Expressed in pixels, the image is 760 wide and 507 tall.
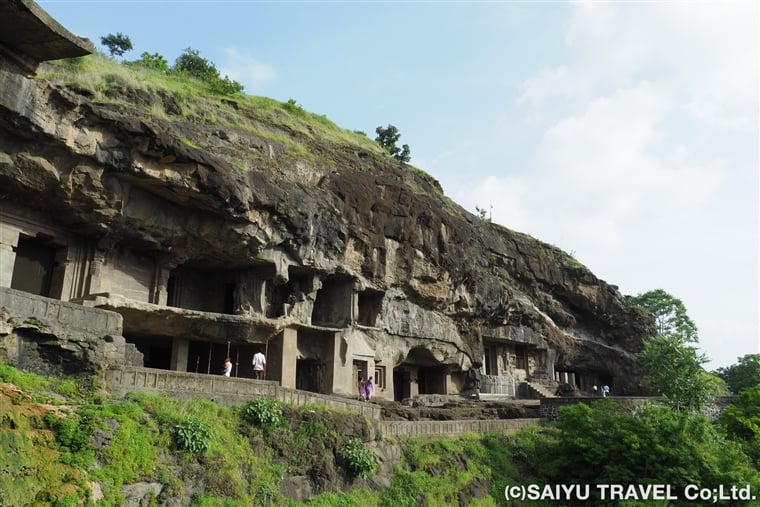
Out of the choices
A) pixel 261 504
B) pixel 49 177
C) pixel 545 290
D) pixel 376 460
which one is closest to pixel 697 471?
pixel 376 460

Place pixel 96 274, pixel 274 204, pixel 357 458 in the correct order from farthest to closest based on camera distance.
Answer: pixel 274 204 < pixel 96 274 < pixel 357 458

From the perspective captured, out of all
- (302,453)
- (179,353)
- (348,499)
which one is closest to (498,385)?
(179,353)

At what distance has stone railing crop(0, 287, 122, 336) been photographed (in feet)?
37.1

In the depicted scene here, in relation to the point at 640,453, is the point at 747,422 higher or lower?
higher

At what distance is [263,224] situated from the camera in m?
21.3

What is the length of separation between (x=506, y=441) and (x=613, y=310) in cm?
2336

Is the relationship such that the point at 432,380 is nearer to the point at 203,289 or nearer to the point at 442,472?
the point at 203,289

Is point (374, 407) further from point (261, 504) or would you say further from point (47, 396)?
point (47, 396)

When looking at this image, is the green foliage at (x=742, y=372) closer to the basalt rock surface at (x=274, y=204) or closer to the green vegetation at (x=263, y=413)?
the basalt rock surface at (x=274, y=204)

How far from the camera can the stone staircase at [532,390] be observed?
3259 cm

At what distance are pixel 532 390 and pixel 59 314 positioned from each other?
26.5 metres

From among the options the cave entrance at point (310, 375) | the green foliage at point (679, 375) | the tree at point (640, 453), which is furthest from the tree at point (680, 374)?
the cave entrance at point (310, 375)

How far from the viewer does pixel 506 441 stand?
793 inches

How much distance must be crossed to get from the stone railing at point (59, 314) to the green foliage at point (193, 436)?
281 cm
